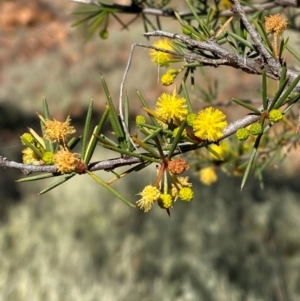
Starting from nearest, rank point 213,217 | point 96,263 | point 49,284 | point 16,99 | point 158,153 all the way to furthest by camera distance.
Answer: point 158,153, point 49,284, point 96,263, point 213,217, point 16,99

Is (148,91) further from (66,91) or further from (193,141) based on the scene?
(193,141)

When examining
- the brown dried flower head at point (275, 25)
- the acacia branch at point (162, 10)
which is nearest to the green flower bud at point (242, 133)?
the brown dried flower head at point (275, 25)

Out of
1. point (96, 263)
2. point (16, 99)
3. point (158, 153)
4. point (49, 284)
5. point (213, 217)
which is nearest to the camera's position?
point (158, 153)

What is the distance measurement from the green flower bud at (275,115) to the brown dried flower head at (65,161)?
170 mm

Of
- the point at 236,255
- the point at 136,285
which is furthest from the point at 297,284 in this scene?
the point at 136,285

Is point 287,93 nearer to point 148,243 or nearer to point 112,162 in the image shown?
point 112,162

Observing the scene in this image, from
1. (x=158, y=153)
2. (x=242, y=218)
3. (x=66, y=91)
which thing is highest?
(x=158, y=153)

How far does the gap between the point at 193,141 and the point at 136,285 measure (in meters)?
2.03

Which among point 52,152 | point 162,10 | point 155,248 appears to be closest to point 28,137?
point 52,152

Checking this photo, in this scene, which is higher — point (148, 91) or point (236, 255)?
point (236, 255)

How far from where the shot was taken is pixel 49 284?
231 cm

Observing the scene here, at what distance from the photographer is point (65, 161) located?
422 mm

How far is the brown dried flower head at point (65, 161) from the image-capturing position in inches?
16.6

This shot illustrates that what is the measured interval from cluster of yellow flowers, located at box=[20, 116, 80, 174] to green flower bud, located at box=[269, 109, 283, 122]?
0.17 metres
